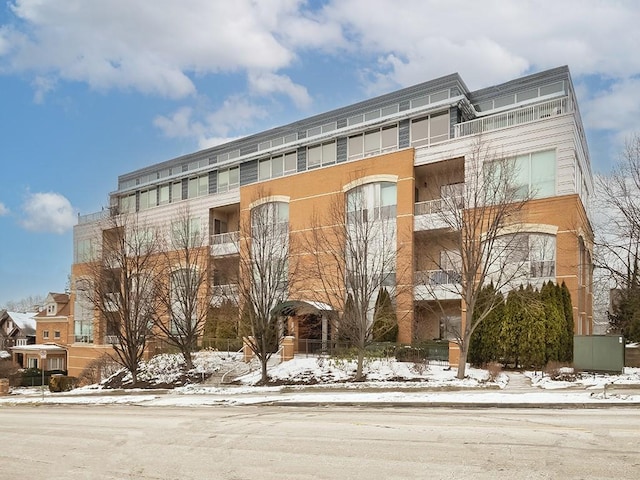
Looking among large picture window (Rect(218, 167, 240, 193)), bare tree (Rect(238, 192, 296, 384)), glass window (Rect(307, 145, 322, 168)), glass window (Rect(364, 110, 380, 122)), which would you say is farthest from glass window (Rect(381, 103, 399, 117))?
large picture window (Rect(218, 167, 240, 193))

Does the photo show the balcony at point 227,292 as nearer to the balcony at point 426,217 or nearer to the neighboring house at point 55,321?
the balcony at point 426,217

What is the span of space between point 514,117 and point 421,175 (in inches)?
251

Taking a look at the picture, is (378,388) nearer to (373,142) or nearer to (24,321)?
(373,142)

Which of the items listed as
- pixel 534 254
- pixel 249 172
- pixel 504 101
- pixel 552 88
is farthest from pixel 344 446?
pixel 249 172

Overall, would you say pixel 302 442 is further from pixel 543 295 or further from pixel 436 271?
pixel 436 271

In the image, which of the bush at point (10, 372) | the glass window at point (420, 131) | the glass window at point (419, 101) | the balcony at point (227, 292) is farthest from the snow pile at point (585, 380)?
the bush at point (10, 372)

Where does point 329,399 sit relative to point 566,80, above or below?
below

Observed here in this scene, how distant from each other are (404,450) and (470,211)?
581 inches

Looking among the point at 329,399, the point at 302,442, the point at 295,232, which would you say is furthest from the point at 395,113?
the point at 302,442

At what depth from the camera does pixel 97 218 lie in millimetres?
52562

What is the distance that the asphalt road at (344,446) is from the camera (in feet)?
26.2

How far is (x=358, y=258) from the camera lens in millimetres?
24359

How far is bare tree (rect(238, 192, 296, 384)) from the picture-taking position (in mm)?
25334

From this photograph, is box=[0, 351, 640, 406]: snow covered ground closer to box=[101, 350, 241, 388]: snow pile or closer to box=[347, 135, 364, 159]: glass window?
box=[101, 350, 241, 388]: snow pile
